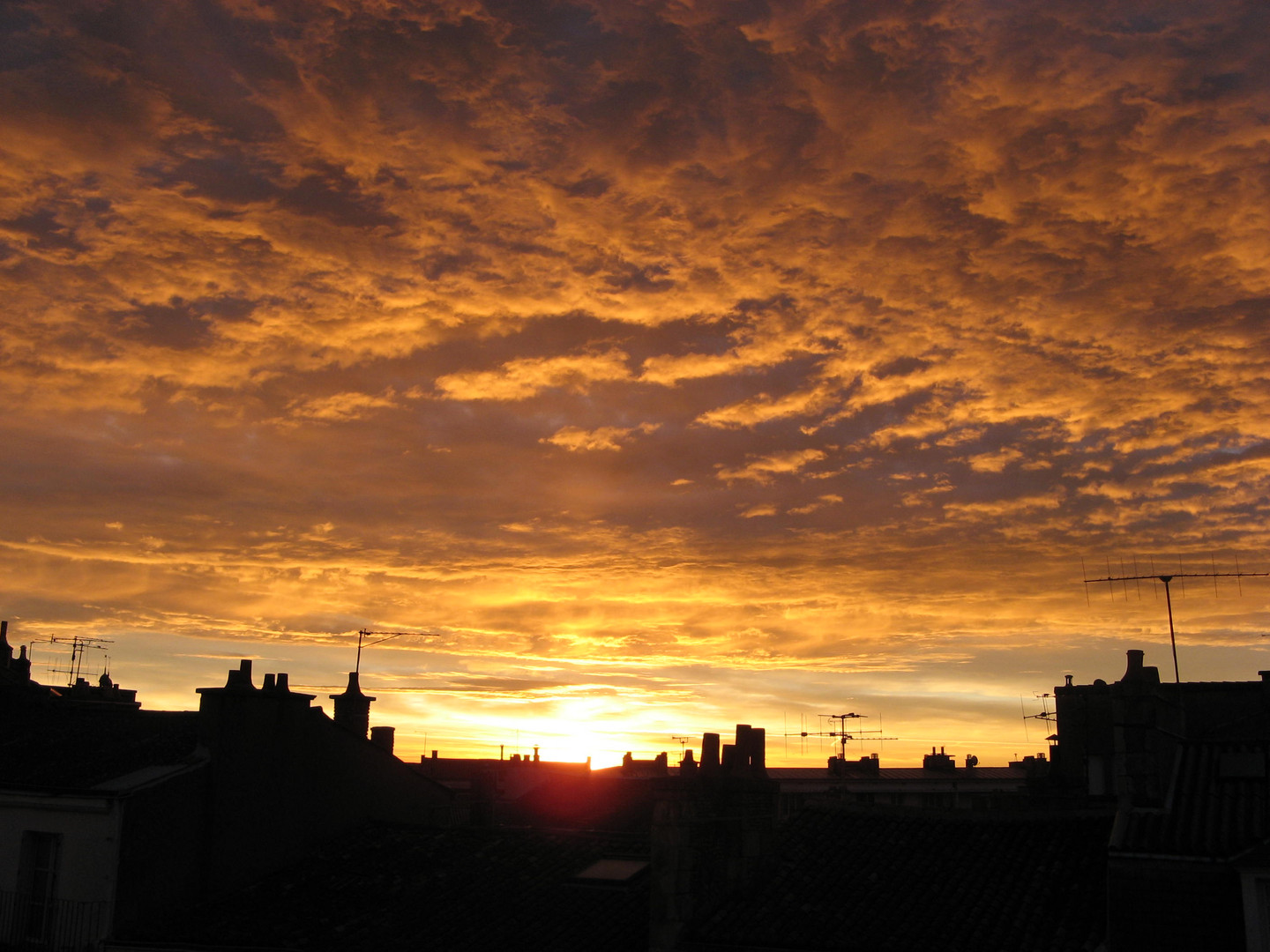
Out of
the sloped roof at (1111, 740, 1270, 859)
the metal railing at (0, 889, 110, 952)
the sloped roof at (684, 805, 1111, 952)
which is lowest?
the metal railing at (0, 889, 110, 952)

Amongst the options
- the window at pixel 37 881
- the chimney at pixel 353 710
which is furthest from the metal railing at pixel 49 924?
the chimney at pixel 353 710

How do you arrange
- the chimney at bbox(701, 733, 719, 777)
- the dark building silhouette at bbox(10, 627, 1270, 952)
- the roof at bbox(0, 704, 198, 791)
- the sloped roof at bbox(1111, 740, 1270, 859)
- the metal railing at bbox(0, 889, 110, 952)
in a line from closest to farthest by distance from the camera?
the sloped roof at bbox(1111, 740, 1270, 859), the dark building silhouette at bbox(10, 627, 1270, 952), the chimney at bbox(701, 733, 719, 777), the metal railing at bbox(0, 889, 110, 952), the roof at bbox(0, 704, 198, 791)

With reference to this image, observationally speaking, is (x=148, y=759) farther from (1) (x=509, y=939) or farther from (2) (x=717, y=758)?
(2) (x=717, y=758)

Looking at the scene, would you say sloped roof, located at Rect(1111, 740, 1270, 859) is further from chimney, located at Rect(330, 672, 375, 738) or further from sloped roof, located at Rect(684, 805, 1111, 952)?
→ chimney, located at Rect(330, 672, 375, 738)

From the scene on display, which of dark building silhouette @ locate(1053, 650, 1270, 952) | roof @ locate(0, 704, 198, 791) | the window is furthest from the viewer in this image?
roof @ locate(0, 704, 198, 791)

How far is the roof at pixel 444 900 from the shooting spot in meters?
23.3

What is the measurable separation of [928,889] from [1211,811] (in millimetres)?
5305

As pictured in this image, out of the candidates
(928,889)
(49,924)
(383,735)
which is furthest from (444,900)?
(383,735)

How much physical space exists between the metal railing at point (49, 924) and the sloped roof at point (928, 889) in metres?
13.7

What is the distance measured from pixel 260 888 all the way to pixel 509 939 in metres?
7.98

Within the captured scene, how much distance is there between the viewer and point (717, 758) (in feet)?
75.9

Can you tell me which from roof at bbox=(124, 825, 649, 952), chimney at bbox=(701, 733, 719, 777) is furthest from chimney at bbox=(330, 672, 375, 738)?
chimney at bbox=(701, 733, 719, 777)

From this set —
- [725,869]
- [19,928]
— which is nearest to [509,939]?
[725,869]

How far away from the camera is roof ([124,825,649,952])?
23.3 m
